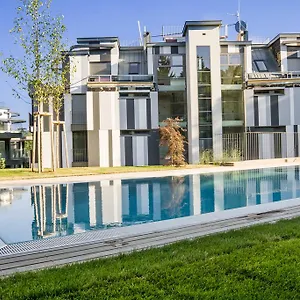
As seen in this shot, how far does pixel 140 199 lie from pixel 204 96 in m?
13.5

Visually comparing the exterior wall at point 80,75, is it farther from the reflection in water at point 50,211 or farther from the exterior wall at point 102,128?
the reflection in water at point 50,211

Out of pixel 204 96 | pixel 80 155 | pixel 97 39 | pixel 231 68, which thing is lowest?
pixel 80 155

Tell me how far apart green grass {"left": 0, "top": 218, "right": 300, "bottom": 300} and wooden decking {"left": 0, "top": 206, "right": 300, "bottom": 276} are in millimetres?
386

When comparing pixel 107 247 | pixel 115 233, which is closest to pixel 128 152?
pixel 115 233

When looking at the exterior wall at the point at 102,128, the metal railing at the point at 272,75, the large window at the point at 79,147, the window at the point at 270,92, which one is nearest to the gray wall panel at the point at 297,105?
the window at the point at 270,92

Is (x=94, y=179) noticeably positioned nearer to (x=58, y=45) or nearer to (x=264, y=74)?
(x=58, y=45)

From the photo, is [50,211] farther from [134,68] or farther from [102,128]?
[134,68]

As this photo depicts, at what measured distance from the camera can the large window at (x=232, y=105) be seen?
22.9m

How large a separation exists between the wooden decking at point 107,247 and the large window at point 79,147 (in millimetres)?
16719

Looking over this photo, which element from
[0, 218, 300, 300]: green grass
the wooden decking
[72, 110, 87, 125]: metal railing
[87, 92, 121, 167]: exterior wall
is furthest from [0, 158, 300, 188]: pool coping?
[0, 218, 300, 300]: green grass

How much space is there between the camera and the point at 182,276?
123 inches

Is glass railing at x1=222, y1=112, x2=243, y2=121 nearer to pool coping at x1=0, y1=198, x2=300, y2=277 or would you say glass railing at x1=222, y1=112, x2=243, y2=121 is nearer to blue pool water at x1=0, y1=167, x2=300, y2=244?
blue pool water at x1=0, y1=167, x2=300, y2=244

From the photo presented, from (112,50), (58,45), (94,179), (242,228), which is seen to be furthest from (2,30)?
(242,228)

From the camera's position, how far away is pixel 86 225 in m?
6.66
